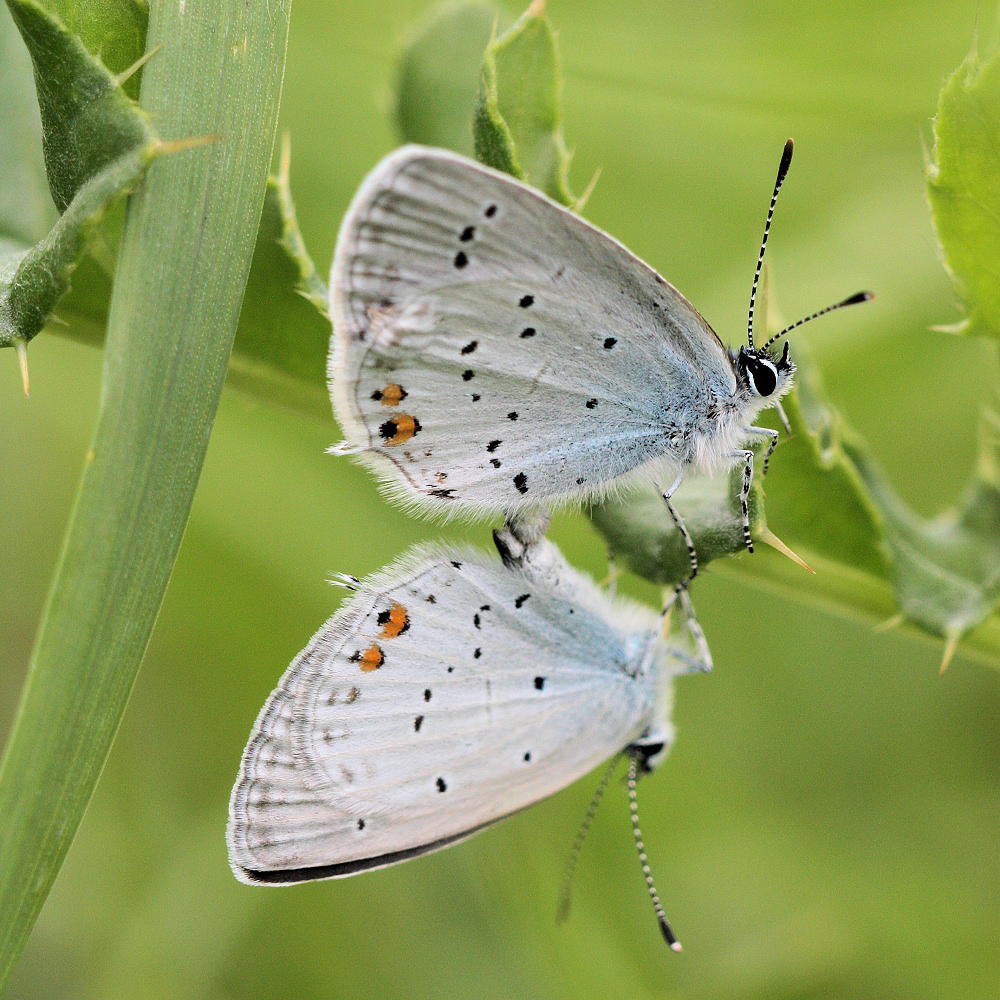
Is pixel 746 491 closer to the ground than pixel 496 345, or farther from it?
closer to the ground

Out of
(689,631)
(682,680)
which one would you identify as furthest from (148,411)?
(682,680)

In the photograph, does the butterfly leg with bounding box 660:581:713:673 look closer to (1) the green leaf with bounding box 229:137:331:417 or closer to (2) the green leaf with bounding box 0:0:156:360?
(1) the green leaf with bounding box 229:137:331:417

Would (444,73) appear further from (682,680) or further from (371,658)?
(682,680)

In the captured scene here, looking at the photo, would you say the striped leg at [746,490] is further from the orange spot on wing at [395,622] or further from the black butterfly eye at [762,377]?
the orange spot on wing at [395,622]

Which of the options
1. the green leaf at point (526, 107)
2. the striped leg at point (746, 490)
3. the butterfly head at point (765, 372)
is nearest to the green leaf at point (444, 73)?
the green leaf at point (526, 107)

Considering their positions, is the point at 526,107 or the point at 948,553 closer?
the point at 526,107

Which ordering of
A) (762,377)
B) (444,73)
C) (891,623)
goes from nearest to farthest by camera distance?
1. (762,377)
2. (891,623)
3. (444,73)

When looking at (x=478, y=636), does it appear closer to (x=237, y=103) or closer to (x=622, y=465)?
(x=622, y=465)
